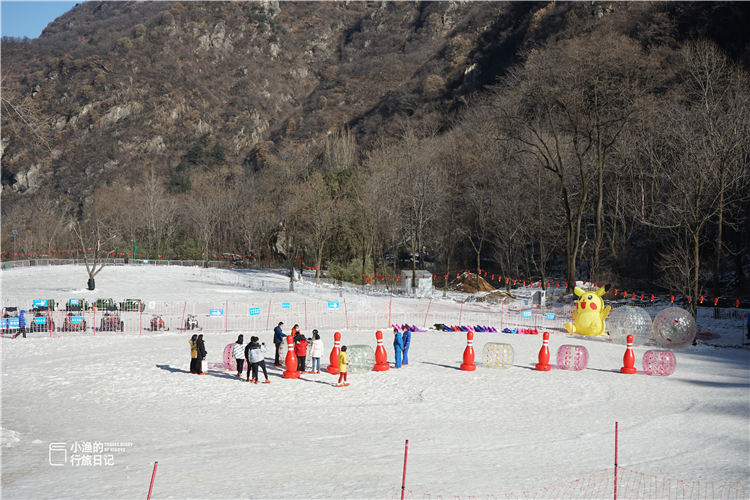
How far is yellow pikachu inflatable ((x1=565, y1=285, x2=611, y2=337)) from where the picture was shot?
25.9 meters

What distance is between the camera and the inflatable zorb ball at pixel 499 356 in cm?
1892

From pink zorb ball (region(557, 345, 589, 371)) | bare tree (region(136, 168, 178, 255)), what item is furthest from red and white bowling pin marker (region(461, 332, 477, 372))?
bare tree (region(136, 168, 178, 255))

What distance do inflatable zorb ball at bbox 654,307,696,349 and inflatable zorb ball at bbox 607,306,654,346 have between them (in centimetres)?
37

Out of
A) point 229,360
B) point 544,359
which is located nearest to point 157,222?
point 229,360

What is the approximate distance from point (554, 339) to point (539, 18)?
81.7 metres

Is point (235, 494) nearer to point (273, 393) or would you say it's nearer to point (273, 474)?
point (273, 474)

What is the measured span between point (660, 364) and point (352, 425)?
36.0 feet

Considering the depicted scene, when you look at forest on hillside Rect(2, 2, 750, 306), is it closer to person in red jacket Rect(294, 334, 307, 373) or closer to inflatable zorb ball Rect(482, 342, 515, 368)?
person in red jacket Rect(294, 334, 307, 373)

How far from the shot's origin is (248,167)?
130500 millimetres

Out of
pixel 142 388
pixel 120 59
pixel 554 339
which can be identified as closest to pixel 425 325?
pixel 554 339

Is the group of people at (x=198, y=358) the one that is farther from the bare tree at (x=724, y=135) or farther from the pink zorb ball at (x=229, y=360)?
the bare tree at (x=724, y=135)

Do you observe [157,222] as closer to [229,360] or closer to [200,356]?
[229,360]

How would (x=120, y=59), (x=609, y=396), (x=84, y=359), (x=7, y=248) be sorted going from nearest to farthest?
(x=609, y=396)
(x=84, y=359)
(x=7, y=248)
(x=120, y=59)

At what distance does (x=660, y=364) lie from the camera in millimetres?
17906
